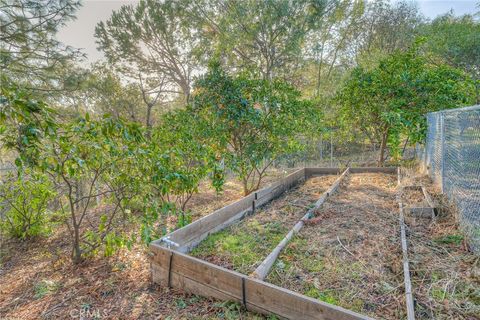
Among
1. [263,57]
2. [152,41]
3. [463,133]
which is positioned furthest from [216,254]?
[152,41]

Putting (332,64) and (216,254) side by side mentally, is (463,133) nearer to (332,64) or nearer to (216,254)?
(216,254)

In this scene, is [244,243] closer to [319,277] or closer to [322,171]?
[319,277]

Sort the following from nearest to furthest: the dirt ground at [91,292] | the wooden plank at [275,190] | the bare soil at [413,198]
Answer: the dirt ground at [91,292] < the bare soil at [413,198] < the wooden plank at [275,190]

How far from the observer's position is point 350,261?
2465 millimetres

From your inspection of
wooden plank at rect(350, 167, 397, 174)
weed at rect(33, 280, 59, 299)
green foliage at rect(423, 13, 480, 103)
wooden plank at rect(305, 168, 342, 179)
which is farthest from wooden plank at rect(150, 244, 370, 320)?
green foliage at rect(423, 13, 480, 103)

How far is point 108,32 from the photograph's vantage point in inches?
432

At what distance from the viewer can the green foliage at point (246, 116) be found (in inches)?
185

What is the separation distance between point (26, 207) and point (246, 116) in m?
3.59

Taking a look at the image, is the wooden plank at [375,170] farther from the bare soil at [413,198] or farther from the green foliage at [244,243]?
the green foliage at [244,243]

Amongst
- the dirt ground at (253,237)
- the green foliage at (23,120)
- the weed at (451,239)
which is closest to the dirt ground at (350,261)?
the dirt ground at (253,237)

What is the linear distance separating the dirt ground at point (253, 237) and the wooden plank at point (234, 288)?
1.14ft

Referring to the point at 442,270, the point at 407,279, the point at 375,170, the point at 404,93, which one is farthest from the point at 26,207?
the point at 404,93

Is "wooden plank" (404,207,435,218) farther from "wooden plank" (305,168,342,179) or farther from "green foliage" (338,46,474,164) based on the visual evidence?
"wooden plank" (305,168,342,179)

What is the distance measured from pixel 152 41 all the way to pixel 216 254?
1146cm
